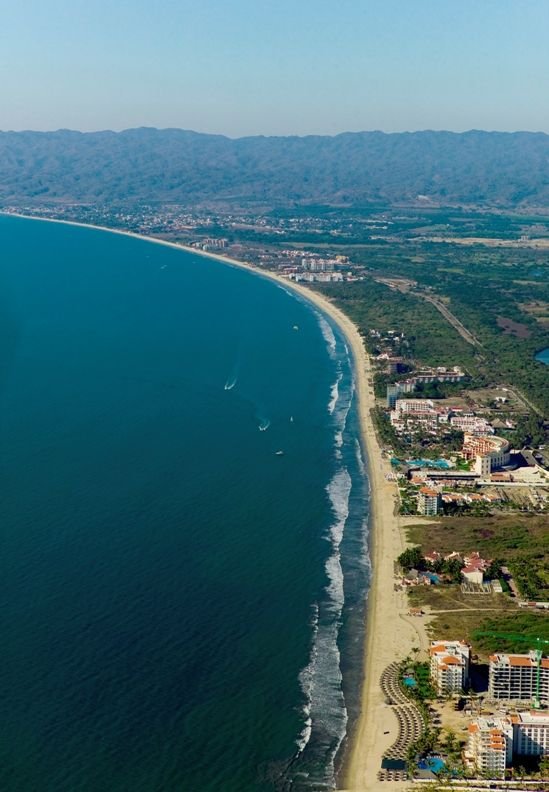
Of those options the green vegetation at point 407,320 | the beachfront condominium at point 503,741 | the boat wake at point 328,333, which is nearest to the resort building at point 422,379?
the green vegetation at point 407,320

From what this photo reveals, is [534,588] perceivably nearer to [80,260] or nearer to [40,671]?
[40,671]

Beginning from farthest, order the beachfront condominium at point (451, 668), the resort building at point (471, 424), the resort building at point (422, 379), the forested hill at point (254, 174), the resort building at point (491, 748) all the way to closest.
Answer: the forested hill at point (254, 174) → the resort building at point (422, 379) → the resort building at point (471, 424) → the beachfront condominium at point (451, 668) → the resort building at point (491, 748)

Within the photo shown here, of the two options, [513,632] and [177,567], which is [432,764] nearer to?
[513,632]

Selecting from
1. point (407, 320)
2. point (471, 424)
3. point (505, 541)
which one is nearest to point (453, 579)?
point (505, 541)

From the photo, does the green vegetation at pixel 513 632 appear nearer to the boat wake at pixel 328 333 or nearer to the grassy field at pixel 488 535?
the grassy field at pixel 488 535

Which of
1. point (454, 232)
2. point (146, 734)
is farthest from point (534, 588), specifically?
point (454, 232)

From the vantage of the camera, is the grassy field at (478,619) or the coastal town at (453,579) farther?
the grassy field at (478,619)
